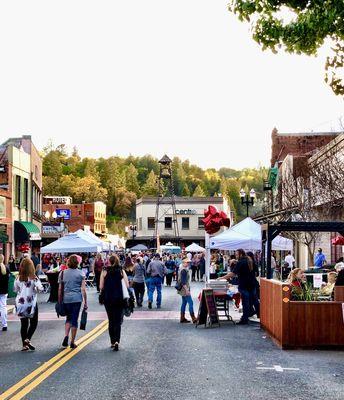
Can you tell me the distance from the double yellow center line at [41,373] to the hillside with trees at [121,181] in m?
128

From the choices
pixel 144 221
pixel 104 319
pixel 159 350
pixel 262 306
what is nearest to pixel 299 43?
pixel 159 350

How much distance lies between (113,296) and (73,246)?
20.3 metres

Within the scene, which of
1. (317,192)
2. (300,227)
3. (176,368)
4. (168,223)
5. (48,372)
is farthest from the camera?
(168,223)

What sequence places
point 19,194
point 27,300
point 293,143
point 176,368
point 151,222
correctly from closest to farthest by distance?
point 176,368 < point 27,300 < point 19,194 < point 293,143 < point 151,222

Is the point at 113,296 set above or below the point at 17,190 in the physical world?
below

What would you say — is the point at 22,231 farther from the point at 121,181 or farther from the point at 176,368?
the point at 121,181

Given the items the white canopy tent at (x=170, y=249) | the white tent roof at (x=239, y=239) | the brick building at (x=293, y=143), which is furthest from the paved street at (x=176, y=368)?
the white canopy tent at (x=170, y=249)

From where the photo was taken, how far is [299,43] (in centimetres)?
1204

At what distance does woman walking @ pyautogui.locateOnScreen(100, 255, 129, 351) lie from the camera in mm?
14312

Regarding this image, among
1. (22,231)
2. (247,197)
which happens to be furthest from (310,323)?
(22,231)

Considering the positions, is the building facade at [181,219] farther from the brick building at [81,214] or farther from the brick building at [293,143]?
the brick building at [293,143]

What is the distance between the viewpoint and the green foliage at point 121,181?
146125 mm

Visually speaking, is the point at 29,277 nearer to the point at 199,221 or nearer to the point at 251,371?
the point at 251,371

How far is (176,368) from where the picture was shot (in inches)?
467
